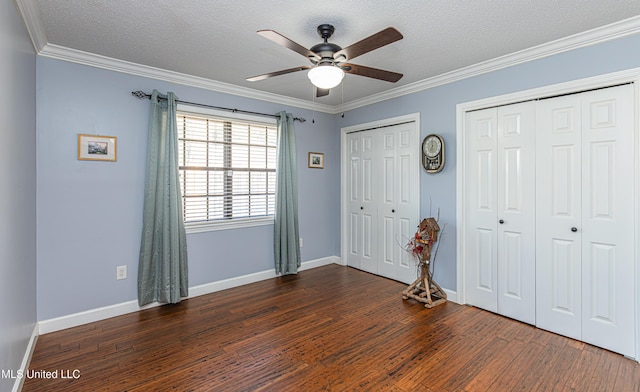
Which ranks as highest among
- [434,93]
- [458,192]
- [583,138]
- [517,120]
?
[434,93]

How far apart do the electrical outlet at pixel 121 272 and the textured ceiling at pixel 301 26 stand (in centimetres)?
206

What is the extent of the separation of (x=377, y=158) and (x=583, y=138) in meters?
2.27

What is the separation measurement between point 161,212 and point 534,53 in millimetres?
3909

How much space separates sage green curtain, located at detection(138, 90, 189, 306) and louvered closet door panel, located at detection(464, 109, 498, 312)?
3154mm

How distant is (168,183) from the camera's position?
3.27 m

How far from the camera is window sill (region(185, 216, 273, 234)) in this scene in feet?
11.7

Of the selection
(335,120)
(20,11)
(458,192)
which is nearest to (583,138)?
(458,192)

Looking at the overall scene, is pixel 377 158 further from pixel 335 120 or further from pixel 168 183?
pixel 168 183

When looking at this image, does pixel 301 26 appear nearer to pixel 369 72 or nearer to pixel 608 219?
pixel 369 72

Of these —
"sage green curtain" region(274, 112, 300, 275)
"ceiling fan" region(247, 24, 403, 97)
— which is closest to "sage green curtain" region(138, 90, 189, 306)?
"sage green curtain" region(274, 112, 300, 275)

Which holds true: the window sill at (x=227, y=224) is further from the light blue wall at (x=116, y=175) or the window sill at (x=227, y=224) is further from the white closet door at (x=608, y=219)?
the white closet door at (x=608, y=219)

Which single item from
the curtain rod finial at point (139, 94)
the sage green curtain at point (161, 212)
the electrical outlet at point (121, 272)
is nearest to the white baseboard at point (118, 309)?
the sage green curtain at point (161, 212)

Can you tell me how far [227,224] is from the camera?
386cm

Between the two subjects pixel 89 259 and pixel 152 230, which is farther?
pixel 152 230
